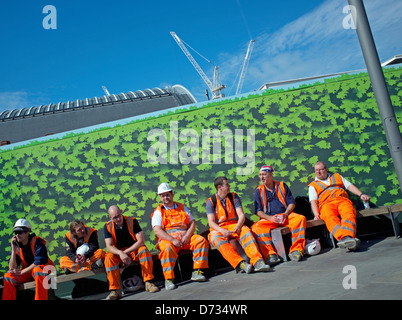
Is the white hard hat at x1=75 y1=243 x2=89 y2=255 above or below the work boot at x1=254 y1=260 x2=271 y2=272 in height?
above

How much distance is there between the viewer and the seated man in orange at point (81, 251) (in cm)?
536

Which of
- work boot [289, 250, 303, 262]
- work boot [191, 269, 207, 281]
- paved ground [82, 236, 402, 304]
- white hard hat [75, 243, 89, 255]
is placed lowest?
paved ground [82, 236, 402, 304]

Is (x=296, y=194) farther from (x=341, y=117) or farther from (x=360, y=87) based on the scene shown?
(x=360, y=87)

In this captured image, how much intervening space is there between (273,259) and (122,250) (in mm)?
2269

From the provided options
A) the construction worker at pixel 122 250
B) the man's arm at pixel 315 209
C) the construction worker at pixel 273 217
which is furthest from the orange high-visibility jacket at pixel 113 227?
the man's arm at pixel 315 209

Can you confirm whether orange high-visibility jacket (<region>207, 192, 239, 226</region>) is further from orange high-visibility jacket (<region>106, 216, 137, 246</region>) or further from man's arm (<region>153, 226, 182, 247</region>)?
orange high-visibility jacket (<region>106, 216, 137, 246</region>)

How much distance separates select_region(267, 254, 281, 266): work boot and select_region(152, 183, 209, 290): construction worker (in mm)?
916

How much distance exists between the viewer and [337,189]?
5.77 m

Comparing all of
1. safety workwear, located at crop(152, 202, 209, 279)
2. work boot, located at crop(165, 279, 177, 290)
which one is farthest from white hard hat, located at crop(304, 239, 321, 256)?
work boot, located at crop(165, 279, 177, 290)

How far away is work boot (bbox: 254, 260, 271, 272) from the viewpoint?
4707mm

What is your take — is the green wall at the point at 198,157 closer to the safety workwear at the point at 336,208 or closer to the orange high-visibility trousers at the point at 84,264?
the safety workwear at the point at 336,208

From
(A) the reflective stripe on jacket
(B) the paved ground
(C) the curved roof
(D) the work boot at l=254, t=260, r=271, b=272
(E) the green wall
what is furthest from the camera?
(C) the curved roof

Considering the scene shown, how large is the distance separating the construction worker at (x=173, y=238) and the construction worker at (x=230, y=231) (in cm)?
26
